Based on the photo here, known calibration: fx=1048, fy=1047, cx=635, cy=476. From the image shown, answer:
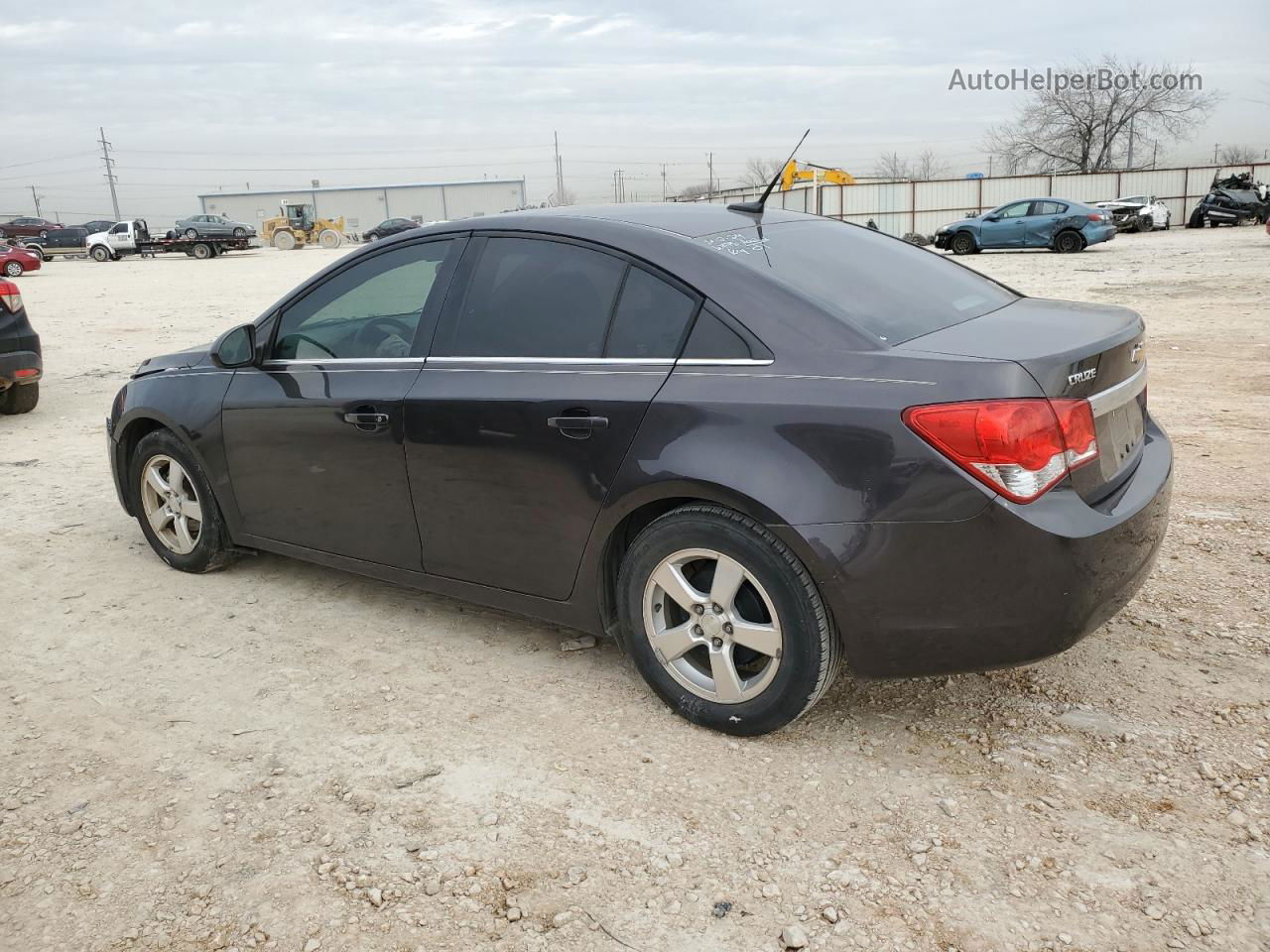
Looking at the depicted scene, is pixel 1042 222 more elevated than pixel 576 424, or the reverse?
pixel 576 424

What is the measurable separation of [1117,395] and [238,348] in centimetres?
332

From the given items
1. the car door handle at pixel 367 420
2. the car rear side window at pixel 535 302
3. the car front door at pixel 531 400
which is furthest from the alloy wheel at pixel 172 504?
the car rear side window at pixel 535 302

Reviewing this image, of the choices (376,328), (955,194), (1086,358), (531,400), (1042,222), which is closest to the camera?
(1086,358)

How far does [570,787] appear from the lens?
2982 mm

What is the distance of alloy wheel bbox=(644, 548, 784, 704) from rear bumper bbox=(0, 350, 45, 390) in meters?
7.31

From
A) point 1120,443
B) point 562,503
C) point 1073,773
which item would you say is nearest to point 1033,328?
point 1120,443

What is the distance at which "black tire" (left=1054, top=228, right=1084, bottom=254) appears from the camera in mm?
26453

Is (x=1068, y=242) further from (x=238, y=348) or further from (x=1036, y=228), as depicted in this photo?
(x=238, y=348)

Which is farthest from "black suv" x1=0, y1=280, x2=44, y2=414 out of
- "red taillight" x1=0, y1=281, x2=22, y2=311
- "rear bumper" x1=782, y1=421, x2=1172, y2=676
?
"rear bumper" x1=782, y1=421, x2=1172, y2=676

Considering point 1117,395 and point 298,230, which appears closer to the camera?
point 1117,395

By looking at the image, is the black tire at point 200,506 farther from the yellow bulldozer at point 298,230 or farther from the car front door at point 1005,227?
the yellow bulldozer at point 298,230

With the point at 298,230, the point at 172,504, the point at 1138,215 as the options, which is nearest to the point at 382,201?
the point at 298,230

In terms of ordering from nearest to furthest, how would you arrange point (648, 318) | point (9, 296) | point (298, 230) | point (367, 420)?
point (648, 318), point (367, 420), point (9, 296), point (298, 230)

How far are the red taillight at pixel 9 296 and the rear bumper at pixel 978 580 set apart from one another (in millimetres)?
7847
